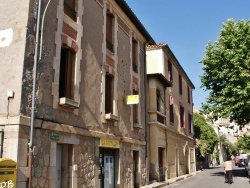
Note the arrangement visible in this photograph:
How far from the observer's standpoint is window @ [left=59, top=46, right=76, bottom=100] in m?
10.5

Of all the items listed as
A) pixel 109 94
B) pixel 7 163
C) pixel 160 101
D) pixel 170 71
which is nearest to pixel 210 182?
pixel 160 101

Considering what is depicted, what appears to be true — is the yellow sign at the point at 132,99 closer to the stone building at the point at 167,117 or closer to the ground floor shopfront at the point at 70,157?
the ground floor shopfront at the point at 70,157

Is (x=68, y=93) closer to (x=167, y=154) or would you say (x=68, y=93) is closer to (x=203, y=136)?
(x=167, y=154)

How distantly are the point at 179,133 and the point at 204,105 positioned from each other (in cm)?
394

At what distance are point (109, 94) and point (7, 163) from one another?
24.4 ft

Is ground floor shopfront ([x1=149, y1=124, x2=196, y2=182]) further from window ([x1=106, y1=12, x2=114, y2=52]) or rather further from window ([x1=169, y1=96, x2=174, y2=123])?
window ([x1=106, y1=12, x2=114, y2=52])

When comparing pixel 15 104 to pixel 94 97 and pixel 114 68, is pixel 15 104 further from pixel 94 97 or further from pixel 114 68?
pixel 114 68

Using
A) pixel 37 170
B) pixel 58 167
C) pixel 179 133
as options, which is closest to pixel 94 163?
pixel 58 167

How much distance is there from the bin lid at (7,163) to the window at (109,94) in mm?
6712

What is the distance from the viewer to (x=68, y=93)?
10.6 metres

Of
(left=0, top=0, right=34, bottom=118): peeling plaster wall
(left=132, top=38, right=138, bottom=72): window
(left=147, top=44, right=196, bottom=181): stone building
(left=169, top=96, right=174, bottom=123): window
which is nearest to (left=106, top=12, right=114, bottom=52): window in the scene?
(left=132, top=38, right=138, bottom=72): window

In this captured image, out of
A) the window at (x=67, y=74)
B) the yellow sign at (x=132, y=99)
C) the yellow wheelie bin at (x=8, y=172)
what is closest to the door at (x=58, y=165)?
the window at (x=67, y=74)

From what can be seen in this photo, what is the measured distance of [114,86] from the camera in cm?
1430

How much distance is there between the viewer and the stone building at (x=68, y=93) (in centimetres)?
838
